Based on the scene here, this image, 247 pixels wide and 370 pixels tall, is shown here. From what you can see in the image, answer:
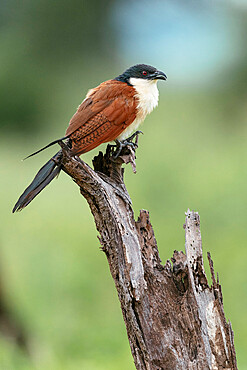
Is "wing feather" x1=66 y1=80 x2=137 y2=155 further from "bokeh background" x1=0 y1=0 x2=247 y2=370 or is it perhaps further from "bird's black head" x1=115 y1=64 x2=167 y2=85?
"bokeh background" x1=0 y1=0 x2=247 y2=370

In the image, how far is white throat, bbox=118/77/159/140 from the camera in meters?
1.21

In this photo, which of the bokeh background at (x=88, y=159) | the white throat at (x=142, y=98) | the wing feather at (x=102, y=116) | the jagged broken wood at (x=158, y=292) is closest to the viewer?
the jagged broken wood at (x=158, y=292)

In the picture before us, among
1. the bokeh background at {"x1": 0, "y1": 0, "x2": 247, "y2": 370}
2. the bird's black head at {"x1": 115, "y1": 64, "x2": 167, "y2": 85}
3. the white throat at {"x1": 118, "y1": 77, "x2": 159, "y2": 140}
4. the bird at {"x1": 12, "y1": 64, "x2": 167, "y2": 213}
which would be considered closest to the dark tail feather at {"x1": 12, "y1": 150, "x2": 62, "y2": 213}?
the bird at {"x1": 12, "y1": 64, "x2": 167, "y2": 213}

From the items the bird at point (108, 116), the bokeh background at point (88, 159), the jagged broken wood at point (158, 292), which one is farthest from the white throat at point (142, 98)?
the bokeh background at point (88, 159)

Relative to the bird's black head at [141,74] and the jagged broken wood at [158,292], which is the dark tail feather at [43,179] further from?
the bird's black head at [141,74]

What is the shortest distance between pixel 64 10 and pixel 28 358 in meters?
2.17

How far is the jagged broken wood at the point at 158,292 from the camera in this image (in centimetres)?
96

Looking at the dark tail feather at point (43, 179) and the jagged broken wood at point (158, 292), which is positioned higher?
the dark tail feather at point (43, 179)

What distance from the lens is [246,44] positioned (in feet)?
13.3

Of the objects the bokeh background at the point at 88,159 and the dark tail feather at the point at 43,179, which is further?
the bokeh background at the point at 88,159

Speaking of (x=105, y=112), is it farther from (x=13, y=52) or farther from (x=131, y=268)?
(x=13, y=52)

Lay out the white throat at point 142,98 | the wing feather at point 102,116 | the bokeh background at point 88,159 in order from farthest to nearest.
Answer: the bokeh background at point 88,159
the white throat at point 142,98
the wing feather at point 102,116

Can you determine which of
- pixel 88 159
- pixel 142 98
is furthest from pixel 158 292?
pixel 88 159

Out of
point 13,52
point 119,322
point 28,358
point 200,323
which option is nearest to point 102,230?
point 200,323
